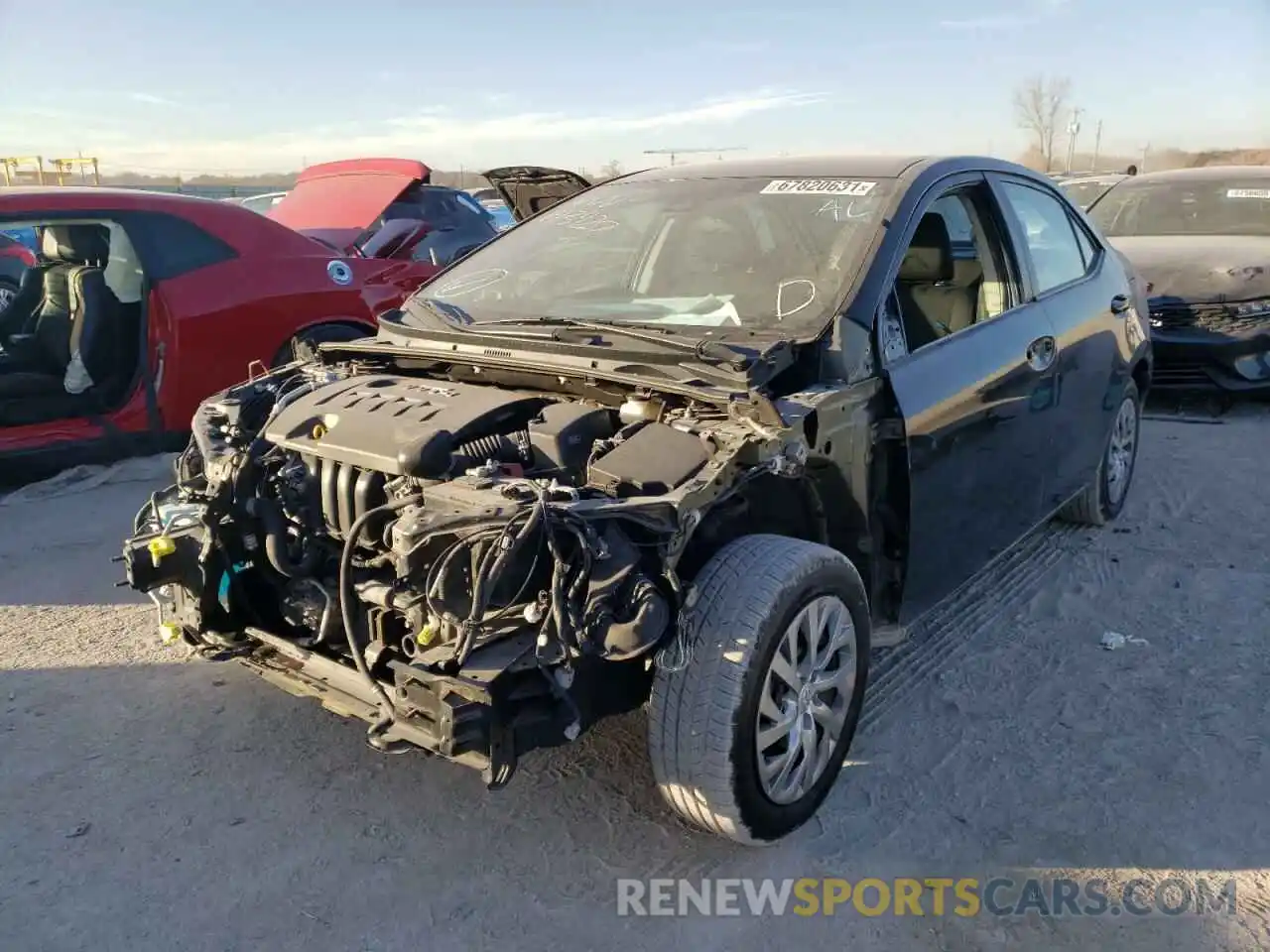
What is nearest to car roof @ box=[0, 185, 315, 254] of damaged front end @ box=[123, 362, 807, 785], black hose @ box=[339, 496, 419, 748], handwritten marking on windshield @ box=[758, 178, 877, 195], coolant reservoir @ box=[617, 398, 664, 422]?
damaged front end @ box=[123, 362, 807, 785]

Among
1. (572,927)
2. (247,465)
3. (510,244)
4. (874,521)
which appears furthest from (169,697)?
(874,521)

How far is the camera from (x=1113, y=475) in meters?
5.18

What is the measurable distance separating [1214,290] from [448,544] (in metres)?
6.95

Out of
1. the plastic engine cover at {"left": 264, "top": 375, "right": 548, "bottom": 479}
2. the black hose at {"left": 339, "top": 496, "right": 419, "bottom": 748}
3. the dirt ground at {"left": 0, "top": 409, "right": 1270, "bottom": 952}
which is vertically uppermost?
the plastic engine cover at {"left": 264, "top": 375, "right": 548, "bottom": 479}

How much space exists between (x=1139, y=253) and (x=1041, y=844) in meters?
6.83

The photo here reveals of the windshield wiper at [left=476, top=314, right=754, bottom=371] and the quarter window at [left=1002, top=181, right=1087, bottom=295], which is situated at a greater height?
the quarter window at [left=1002, top=181, right=1087, bottom=295]

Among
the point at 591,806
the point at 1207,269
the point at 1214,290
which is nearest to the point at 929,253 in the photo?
the point at 591,806

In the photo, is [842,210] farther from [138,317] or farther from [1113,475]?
[138,317]

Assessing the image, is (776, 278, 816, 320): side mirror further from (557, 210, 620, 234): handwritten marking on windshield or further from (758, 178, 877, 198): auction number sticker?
(557, 210, 620, 234): handwritten marking on windshield

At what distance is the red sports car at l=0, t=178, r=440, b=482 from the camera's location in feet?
18.2

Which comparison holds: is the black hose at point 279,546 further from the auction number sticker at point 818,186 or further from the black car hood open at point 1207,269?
the black car hood open at point 1207,269

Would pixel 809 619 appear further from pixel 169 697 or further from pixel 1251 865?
pixel 169 697

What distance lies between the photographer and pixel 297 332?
6082 mm

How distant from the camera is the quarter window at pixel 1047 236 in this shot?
13.7 feet
